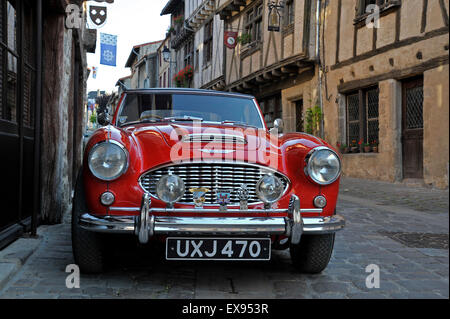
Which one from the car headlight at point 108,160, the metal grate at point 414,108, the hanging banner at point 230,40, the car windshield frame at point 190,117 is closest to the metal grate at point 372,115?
the metal grate at point 414,108

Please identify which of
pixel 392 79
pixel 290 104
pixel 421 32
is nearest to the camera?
pixel 421 32

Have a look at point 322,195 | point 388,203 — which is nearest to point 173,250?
point 322,195

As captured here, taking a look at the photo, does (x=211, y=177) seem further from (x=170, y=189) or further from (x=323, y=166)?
(x=323, y=166)

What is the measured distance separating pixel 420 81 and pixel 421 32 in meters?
1.00

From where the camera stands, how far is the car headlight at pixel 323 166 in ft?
9.84

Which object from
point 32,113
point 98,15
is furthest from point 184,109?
point 98,15

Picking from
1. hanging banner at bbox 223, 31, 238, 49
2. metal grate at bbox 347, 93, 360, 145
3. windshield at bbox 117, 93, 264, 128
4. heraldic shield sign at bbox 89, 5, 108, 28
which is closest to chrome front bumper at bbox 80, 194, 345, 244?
windshield at bbox 117, 93, 264, 128

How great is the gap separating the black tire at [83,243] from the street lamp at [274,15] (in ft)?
37.9

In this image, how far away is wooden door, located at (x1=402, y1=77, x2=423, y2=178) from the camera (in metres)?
9.73

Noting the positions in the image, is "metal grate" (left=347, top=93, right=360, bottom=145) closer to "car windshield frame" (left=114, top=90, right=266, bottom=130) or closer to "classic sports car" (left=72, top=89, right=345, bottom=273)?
"car windshield frame" (left=114, top=90, right=266, bottom=130)

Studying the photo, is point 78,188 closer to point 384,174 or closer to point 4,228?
point 4,228

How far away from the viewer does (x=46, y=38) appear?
5156mm

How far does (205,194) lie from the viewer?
113 inches

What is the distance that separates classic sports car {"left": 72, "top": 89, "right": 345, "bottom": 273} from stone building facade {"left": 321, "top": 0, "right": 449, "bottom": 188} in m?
5.62
